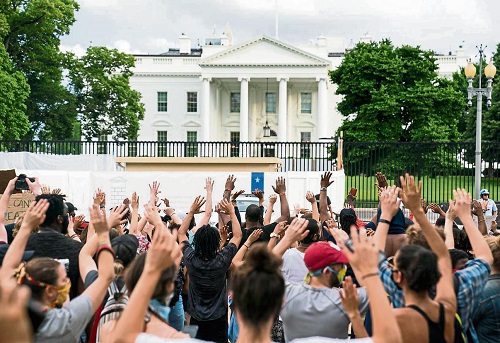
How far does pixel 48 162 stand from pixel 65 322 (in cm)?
2079

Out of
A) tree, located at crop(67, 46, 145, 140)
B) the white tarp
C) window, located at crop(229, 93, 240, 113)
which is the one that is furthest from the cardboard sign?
window, located at crop(229, 93, 240, 113)

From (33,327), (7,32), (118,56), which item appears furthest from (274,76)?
(33,327)

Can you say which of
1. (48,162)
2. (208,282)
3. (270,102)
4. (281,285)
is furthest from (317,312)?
(270,102)

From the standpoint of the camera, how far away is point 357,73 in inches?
1934

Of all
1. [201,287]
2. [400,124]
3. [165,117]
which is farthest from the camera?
[165,117]

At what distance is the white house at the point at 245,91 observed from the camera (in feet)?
217

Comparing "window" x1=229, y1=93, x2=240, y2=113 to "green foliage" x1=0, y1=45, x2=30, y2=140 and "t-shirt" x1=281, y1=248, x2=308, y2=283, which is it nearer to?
"green foliage" x1=0, y1=45, x2=30, y2=140

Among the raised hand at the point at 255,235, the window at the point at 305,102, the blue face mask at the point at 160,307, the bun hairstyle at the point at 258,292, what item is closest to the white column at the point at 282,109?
the window at the point at 305,102

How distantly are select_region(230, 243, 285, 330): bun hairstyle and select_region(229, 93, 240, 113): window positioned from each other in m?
69.3

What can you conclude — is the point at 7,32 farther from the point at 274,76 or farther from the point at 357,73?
→ the point at 274,76

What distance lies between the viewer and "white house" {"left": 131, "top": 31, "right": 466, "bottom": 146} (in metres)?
66.2

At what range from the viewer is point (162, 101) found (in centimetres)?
7625

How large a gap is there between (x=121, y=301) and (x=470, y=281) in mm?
2077

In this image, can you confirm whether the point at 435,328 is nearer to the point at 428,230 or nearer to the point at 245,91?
the point at 428,230
